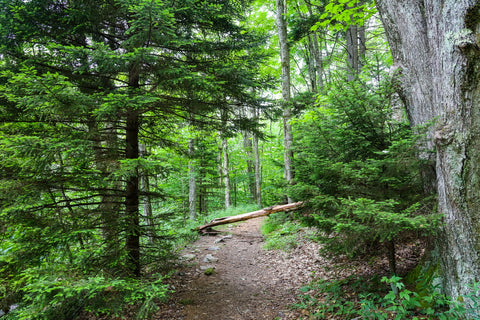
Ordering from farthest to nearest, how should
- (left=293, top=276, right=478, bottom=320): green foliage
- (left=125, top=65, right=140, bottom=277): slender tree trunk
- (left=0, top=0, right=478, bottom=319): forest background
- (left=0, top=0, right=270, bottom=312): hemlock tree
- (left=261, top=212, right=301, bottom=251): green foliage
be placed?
1. (left=261, top=212, right=301, bottom=251): green foliage
2. (left=125, top=65, right=140, bottom=277): slender tree trunk
3. (left=0, top=0, right=270, bottom=312): hemlock tree
4. (left=0, top=0, right=478, bottom=319): forest background
5. (left=293, top=276, right=478, bottom=320): green foliage

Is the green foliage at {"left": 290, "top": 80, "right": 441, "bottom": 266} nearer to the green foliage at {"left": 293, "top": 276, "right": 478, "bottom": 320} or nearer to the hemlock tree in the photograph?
the green foliage at {"left": 293, "top": 276, "right": 478, "bottom": 320}

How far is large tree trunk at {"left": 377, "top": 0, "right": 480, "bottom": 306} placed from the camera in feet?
9.42

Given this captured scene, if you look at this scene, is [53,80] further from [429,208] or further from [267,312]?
[429,208]

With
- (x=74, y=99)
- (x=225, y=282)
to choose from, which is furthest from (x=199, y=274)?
(x=74, y=99)

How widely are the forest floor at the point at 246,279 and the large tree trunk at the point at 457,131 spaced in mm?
1526

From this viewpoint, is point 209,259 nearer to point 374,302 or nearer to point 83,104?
point 374,302

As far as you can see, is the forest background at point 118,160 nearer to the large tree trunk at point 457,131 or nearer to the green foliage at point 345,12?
the large tree trunk at point 457,131

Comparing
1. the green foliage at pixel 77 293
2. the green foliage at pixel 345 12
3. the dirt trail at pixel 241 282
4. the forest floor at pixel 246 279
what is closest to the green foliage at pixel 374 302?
the forest floor at pixel 246 279

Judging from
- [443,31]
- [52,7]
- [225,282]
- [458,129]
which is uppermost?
[52,7]

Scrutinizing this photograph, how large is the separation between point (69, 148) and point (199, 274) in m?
4.68

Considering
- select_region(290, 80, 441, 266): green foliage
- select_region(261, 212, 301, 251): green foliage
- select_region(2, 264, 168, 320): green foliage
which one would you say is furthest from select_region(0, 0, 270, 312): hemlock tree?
select_region(261, 212, 301, 251): green foliage

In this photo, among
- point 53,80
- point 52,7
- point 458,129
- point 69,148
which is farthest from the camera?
point 52,7

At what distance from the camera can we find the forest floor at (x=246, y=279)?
4.64 m

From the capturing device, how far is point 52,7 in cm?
454
